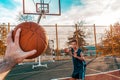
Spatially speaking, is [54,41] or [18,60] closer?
[18,60]

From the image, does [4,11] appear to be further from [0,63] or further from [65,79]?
[0,63]

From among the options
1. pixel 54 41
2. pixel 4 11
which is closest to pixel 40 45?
pixel 54 41

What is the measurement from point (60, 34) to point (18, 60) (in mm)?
13944

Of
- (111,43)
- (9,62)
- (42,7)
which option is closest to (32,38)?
(9,62)

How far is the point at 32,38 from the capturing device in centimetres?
200

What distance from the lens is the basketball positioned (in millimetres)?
1824

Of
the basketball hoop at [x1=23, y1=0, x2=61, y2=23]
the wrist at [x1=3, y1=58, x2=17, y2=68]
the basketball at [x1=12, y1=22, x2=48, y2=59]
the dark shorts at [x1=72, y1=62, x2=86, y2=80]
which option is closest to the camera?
the wrist at [x1=3, y1=58, x2=17, y2=68]

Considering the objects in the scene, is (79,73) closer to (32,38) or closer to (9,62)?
(32,38)

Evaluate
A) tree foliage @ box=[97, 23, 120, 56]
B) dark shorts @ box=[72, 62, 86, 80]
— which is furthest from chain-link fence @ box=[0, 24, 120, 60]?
dark shorts @ box=[72, 62, 86, 80]

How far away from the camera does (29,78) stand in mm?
8289

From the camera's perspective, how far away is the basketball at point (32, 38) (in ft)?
5.98

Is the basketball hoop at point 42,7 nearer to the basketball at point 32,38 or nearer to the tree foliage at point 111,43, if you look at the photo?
the tree foliage at point 111,43

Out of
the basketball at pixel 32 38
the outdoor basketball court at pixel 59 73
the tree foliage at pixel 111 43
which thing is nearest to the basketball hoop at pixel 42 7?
the outdoor basketball court at pixel 59 73

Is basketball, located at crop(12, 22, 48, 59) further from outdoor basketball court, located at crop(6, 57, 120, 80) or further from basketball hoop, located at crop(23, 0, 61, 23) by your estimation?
basketball hoop, located at crop(23, 0, 61, 23)
